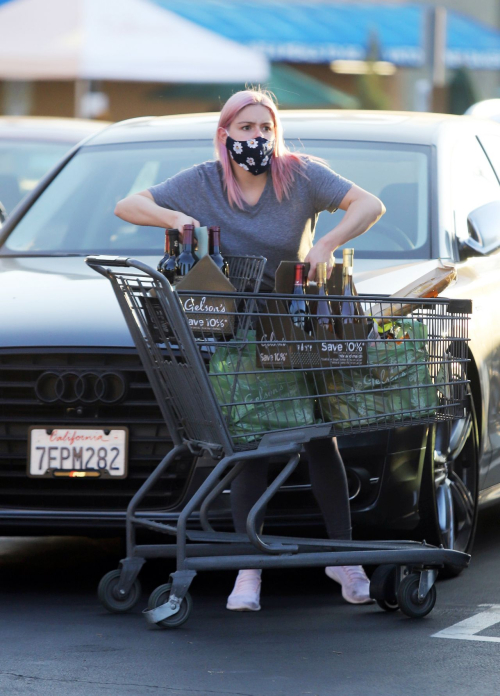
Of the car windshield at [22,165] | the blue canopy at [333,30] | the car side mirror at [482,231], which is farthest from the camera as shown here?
the blue canopy at [333,30]

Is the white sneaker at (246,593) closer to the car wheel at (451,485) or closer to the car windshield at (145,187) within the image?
the car wheel at (451,485)

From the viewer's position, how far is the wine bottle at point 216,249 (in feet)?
14.3

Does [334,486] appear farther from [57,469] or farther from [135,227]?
[135,227]

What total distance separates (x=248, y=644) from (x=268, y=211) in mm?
1442

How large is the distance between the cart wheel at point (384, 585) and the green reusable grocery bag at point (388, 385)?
49cm

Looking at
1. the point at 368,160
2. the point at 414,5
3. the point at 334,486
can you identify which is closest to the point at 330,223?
the point at 368,160

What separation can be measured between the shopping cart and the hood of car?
27cm

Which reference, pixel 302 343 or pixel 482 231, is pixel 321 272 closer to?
pixel 302 343

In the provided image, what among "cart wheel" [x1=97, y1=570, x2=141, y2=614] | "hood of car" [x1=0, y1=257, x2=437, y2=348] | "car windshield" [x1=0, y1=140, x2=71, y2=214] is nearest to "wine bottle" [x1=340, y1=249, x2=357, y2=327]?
"hood of car" [x1=0, y1=257, x2=437, y2=348]

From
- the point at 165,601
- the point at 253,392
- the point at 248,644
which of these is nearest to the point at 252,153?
the point at 253,392

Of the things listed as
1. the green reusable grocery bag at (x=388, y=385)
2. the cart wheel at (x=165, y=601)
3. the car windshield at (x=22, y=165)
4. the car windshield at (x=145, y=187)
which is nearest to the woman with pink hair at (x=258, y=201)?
the cart wheel at (x=165, y=601)

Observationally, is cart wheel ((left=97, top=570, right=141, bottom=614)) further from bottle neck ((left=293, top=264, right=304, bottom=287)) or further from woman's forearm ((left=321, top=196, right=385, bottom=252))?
woman's forearm ((left=321, top=196, right=385, bottom=252))

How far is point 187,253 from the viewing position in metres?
4.45

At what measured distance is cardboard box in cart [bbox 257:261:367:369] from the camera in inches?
157
